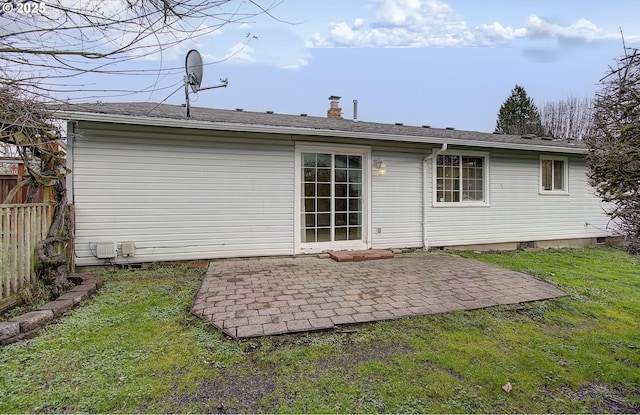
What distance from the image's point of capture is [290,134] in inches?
232

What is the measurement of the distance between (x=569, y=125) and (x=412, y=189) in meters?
19.8

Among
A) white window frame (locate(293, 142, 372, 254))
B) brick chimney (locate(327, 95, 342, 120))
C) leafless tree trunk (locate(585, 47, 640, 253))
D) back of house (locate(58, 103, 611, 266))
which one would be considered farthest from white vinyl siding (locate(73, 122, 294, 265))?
leafless tree trunk (locate(585, 47, 640, 253))

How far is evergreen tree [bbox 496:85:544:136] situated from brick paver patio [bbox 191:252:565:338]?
22.8 metres

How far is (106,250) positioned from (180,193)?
1470 mm

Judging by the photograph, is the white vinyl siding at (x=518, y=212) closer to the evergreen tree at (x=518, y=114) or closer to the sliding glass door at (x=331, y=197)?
the sliding glass door at (x=331, y=197)

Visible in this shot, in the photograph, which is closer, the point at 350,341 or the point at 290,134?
the point at 350,341

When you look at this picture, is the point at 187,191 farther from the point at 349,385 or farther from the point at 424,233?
the point at 424,233

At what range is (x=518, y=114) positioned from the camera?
2431 centimetres

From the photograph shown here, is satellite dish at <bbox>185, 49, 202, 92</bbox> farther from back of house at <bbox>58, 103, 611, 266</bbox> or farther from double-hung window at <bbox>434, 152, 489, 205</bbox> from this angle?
double-hung window at <bbox>434, 152, 489, 205</bbox>

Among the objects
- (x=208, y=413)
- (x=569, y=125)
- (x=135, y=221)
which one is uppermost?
(x=569, y=125)

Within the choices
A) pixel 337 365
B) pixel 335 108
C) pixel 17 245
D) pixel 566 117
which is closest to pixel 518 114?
pixel 566 117

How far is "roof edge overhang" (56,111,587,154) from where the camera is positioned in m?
4.71

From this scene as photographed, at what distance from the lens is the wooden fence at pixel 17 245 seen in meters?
3.19

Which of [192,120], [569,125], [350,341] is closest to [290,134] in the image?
[192,120]
